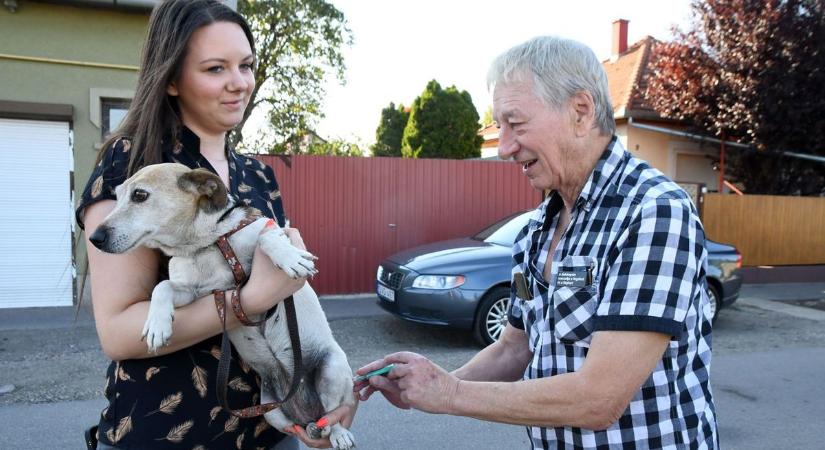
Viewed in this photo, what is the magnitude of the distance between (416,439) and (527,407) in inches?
132

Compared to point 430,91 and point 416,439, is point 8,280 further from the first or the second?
point 430,91

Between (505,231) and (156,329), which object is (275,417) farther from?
(505,231)

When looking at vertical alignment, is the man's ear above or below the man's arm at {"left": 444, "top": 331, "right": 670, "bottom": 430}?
above

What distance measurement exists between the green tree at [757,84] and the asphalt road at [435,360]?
6.02 metres

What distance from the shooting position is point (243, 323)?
1.76m

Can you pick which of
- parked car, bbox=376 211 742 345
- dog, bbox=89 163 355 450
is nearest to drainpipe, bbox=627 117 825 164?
parked car, bbox=376 211 742 345

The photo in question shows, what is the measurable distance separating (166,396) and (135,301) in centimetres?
29

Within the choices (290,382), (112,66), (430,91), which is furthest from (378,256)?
(430,91)

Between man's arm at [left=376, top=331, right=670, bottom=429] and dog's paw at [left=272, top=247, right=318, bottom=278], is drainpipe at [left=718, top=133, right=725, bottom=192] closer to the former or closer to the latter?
man's arm at [left=376, top=331, right=670, bottom=429]

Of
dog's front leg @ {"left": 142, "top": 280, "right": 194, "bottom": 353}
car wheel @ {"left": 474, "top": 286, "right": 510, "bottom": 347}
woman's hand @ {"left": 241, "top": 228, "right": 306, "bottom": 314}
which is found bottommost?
car wheel @ {"left": 474, "top": 286, "right": 510, "bottom": 347}

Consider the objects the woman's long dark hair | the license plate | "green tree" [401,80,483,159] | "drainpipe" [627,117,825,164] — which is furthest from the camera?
"green tree" [401,80,483,159]

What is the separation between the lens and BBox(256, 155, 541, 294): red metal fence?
36.0 feet

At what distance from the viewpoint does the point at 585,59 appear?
171 centimetres

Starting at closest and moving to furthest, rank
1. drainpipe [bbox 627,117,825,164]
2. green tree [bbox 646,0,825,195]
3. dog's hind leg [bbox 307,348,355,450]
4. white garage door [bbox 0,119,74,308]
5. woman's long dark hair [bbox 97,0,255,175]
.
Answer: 1. woman's long dark hair [bbox 97,0,255,175]
2. dog's hind leg [bbox 307,348,355,450]
3. white garage door [bbox 0,119,74,308]
4. green tree [bbox 646,0,825,195]
5. drainpipe [bbox 627,117,825,164]
